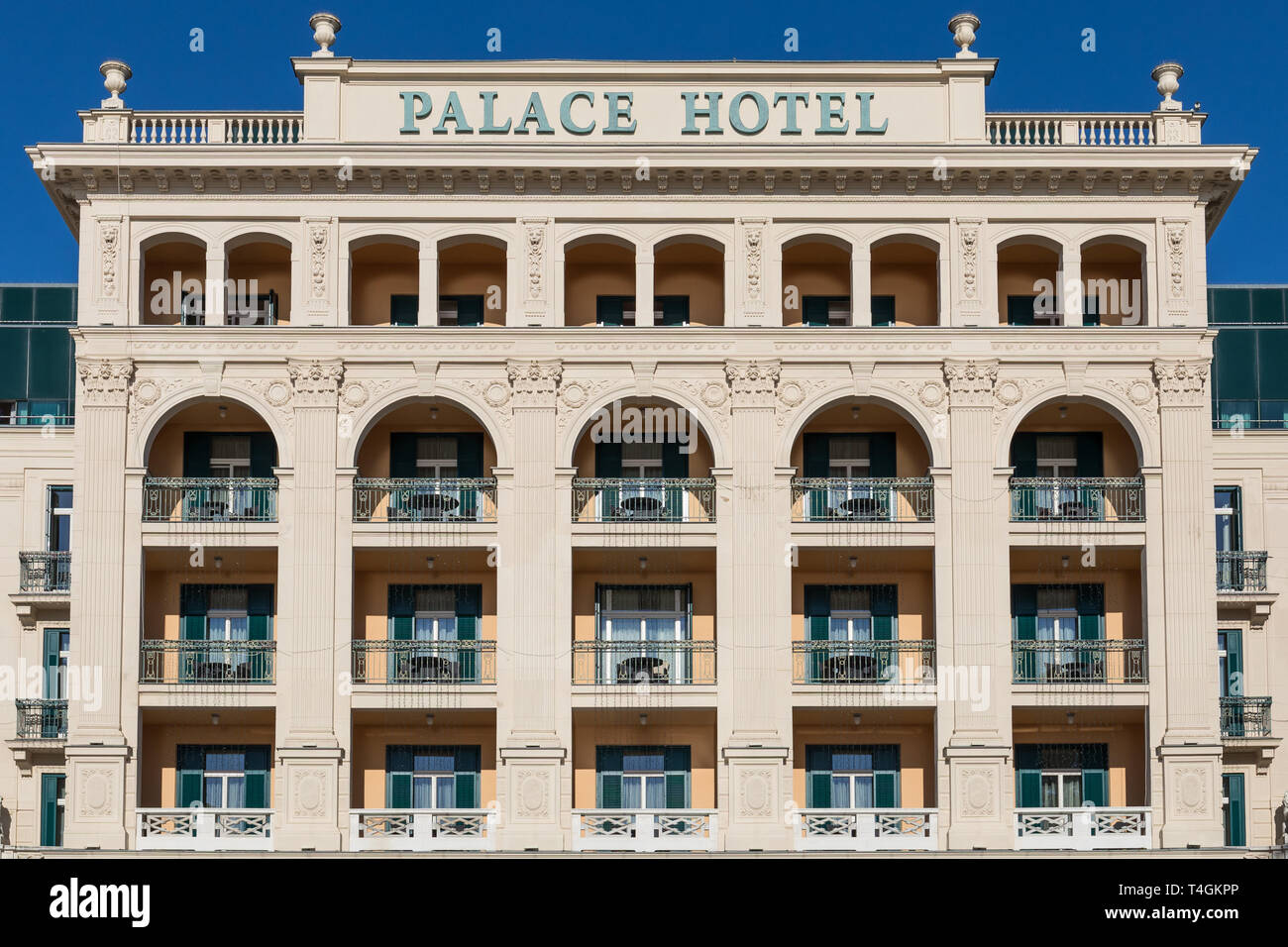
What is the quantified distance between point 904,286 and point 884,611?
8446 millimetres

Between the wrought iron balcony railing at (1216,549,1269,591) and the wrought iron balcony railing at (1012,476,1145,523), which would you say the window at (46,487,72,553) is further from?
the wrought iron balcony railing at (1216,549,1269,591)

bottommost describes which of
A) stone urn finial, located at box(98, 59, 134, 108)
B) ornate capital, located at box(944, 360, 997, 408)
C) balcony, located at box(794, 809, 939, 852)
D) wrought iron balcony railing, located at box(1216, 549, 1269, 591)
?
balcony, located at box(794, 809, 939, 852)

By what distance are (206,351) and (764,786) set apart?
17244 mm

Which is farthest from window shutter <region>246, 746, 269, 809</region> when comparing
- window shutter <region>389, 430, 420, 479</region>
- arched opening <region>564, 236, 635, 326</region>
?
arched opening <region>564, 236, 635, 326</region>

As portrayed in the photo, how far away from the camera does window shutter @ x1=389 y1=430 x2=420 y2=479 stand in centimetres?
5303

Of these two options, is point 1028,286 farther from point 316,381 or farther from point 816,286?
point 316,381

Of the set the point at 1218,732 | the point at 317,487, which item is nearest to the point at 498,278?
the point at 317,487

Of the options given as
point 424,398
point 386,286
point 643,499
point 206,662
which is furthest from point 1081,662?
point 206,662

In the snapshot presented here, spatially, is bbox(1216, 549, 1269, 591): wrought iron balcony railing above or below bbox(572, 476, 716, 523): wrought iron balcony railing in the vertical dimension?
below

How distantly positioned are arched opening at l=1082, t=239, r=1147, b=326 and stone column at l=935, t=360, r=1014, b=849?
404 cm

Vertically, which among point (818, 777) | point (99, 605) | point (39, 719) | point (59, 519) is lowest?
point (818, 777)

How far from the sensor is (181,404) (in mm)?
51406

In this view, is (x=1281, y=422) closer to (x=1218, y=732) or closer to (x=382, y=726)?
(x=1218, y=732)

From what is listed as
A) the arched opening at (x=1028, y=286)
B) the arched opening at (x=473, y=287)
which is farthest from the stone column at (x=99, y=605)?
the arched opening at (x=1028, y=286)
